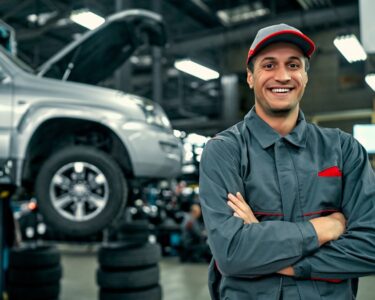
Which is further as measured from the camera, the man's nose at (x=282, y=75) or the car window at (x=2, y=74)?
the car window at (x=2, y=74)

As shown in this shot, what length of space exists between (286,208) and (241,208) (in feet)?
0.50

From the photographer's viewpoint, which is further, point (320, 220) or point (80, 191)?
point (80, 191)

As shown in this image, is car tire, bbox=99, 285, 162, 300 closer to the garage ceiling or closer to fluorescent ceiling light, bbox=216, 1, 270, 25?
the garage ceiling

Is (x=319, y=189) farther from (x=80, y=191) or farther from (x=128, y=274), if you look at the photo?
(x=128, y=274)

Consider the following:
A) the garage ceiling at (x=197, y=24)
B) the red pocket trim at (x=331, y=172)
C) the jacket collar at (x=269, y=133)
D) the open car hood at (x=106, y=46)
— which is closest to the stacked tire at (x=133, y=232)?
the garage ceiling at (x=197, y=24)

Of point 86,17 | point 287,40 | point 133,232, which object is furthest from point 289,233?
point 86,17

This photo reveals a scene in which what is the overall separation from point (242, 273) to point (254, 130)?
0.51 m

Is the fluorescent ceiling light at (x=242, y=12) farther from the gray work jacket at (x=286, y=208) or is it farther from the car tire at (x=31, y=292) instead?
the gray work jacket at (x=286, y=208)

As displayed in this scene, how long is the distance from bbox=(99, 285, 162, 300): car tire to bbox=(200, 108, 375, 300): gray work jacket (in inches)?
127

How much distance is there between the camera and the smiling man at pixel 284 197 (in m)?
1.46

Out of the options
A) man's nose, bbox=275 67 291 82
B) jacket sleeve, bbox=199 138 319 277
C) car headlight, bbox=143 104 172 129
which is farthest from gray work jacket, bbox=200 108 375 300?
car headlight, bbox=143 104 172 129

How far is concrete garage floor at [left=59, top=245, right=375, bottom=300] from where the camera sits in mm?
5949

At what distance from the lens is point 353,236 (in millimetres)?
1541

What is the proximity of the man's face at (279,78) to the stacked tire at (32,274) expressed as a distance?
439 cm
